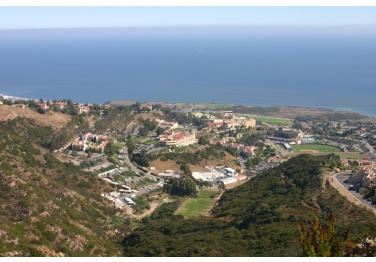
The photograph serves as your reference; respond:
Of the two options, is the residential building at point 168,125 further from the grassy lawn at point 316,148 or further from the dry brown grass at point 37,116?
the grassy lawn at point 316,148

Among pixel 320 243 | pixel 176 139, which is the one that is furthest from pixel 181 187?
pixel 320 243

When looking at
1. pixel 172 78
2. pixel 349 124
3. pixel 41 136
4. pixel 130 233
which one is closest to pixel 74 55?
pixel 172 78

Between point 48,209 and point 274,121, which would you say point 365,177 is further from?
point 274,121

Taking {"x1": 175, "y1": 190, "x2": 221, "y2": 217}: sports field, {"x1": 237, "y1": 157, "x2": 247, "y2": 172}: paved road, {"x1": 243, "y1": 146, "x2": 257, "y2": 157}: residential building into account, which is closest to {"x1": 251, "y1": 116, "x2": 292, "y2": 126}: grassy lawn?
{"x1": 243, "y1": 146, "x2": 257, "y2": 157}: residential building

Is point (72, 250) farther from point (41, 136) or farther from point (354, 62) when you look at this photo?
point (354, 62)

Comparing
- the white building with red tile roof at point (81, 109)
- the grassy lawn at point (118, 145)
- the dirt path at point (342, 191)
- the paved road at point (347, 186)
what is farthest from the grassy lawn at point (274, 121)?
the dirt path at point (342, 191)

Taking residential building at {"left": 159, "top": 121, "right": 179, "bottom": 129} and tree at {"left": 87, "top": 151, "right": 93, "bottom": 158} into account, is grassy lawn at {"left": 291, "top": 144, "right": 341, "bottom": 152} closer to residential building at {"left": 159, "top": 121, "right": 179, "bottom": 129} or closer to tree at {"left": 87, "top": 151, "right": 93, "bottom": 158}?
residential building at {"left": 159, "top": 121, "right": 179, "bottom": 129}
